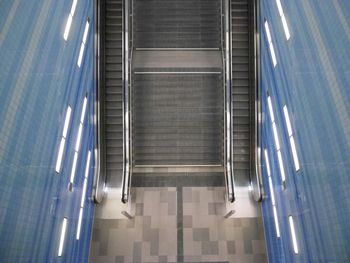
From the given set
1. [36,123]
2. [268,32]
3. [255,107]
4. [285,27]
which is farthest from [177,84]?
[36,123]

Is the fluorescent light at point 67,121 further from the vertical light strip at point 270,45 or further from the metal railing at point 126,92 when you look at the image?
the vertical light strip at point 270,45

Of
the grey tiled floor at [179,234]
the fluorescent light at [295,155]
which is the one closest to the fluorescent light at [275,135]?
the fluorescent light at [295,155]

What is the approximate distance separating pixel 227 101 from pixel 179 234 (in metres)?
4.78

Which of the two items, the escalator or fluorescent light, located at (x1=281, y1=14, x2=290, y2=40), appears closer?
fluorescent light, located at (x1=281, y1=14, x2=290, y2=40)

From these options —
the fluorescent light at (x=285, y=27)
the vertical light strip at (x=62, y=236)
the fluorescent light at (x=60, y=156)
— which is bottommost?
the vertical light strip at (x=62, y=236)

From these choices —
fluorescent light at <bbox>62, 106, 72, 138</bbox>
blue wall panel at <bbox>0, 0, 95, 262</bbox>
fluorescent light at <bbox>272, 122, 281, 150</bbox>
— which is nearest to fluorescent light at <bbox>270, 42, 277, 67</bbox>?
fluorescent light at <bbox>272, 122, 281, 150</bbox>

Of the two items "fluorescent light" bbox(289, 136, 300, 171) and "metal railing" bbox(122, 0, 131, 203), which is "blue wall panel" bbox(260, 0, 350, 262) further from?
"metal railing" bbox(122, 0, 131, 203)

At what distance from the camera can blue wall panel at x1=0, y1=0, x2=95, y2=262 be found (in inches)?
183

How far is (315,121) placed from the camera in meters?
5.86

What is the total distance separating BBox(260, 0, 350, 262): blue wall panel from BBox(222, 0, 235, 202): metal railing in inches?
96.3

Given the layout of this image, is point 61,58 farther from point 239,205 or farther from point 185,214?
point 239,205

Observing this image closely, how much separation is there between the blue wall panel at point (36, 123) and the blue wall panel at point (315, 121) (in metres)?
4.64

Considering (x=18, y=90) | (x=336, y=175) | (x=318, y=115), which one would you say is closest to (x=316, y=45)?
(x=318, y=115)

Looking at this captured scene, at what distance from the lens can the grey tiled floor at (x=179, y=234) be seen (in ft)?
35.3
